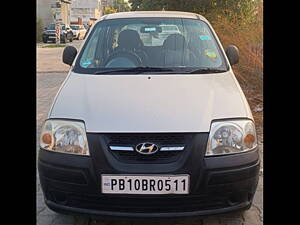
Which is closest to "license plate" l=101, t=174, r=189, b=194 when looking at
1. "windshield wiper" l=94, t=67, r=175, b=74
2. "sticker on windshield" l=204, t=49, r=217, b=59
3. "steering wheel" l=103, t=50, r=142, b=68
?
"windshield wiper" l=94, t=67, r=175, b=74

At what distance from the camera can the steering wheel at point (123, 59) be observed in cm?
394

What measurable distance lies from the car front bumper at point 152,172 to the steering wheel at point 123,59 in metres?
1.31

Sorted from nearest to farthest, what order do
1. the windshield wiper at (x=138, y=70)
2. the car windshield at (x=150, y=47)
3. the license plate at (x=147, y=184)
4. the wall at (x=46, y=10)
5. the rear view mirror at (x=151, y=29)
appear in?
the license plate at (x=147, y=184)
the windshield wiper at (x=138, y=70)
the car windshield at (x=150, y=47)
the rear view mirror at (x=151, y=29)
the wall at (x=46, y=10)

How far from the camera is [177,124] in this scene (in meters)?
2.80

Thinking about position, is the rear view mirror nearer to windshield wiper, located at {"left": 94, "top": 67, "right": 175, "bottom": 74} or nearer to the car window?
the car window

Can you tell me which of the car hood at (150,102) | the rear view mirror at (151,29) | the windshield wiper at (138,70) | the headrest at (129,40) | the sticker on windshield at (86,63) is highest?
the rear view mirror at (151,29)

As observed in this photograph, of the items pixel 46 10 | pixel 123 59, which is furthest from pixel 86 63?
pixel 46 10

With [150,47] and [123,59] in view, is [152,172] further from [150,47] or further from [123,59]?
[150,47]

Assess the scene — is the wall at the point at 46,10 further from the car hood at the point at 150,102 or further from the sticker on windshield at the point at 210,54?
the car hood at the point at 150,102

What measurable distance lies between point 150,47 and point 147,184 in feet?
6.14

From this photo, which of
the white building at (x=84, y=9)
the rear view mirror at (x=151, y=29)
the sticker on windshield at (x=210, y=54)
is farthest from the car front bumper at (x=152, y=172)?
the white building at (x=84, y=9)

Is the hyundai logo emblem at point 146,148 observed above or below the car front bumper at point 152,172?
above
